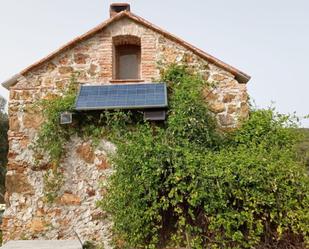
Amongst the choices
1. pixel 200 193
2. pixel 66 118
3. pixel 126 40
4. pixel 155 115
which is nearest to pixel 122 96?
pixel 155 115

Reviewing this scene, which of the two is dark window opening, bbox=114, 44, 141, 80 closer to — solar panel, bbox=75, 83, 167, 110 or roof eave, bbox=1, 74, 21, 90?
solar panel, bbox=75, 83, 167, 110

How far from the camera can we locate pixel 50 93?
7391 mm

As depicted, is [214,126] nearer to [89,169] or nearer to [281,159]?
[281,159]

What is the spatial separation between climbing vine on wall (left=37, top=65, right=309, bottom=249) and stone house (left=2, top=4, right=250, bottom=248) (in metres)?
0.48

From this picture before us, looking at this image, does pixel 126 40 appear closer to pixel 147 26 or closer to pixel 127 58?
pixel 127 58

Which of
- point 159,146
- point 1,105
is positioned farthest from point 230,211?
point 1,105

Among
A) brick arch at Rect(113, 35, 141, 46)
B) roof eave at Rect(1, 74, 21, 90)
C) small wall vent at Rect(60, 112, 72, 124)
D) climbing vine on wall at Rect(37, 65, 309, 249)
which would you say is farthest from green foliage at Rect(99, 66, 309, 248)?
roof eave at Rect(1, 74, 21, 90)

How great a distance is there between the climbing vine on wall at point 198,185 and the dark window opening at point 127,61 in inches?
55.8

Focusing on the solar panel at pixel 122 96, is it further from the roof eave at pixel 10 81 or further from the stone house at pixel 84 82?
the roof eave at pixel 10 81

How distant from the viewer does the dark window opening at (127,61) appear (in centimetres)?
795

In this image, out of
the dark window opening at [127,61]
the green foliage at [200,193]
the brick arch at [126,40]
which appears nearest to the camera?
the green foliage at [200,193]

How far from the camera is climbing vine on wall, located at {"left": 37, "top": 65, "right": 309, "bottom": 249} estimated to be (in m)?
5.57

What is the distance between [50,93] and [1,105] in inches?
532

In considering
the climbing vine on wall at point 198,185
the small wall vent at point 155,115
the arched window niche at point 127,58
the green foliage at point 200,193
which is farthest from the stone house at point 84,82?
the small wall vent at point 155,115
